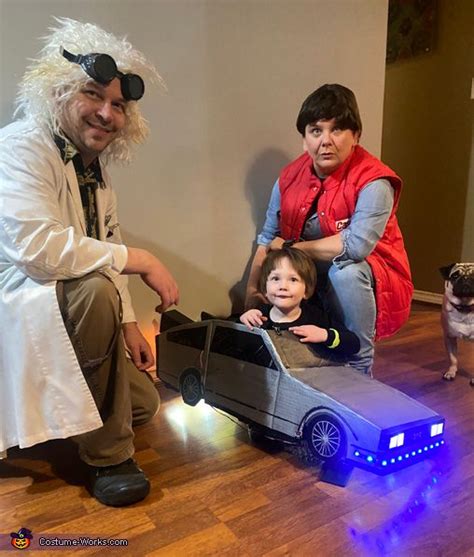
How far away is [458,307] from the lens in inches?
68.2

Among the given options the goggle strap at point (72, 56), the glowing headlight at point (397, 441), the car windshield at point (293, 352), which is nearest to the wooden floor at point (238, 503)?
the glowing headlight at point (397, 441)

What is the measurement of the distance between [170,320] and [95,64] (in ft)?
2.47

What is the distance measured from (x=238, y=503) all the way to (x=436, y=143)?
2.35 meters

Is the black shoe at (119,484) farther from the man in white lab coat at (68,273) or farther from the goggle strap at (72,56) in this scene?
the goggle strap at (72,56)

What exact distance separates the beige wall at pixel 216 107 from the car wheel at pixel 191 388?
273 millimetres

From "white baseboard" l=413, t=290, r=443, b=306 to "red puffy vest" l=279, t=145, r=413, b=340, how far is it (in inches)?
55.5

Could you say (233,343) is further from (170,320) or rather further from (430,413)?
(430,413)

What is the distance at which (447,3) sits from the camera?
2.68 metres

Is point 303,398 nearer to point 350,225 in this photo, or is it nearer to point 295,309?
point 295,309

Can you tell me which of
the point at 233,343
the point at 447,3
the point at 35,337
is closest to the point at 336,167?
the point at 233,343

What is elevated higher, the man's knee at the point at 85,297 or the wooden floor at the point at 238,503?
the man's knee at the point at 85,297

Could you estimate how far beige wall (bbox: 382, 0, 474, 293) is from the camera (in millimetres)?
2674

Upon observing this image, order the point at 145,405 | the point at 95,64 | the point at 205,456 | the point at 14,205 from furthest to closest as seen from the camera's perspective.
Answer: the point at 145,405, the point at 205,456, the point at 95,64, the point at 14,205

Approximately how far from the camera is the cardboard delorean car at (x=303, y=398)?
108 centimetres
